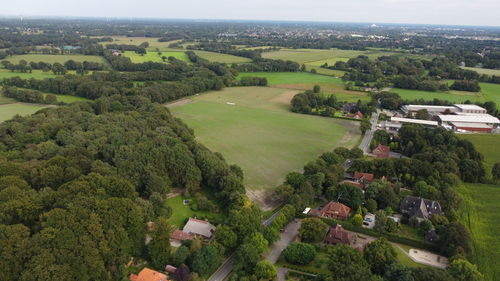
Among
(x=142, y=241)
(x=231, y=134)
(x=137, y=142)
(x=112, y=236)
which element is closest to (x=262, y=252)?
(x=142, y=241)

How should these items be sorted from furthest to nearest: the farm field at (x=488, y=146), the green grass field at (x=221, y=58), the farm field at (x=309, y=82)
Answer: the green grass field at (x=221, y=58), the farm field at (x=309, y=82), the farm field at (x=488, y=146)

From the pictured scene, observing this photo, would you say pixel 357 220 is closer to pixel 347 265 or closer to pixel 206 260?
pixel 347 265

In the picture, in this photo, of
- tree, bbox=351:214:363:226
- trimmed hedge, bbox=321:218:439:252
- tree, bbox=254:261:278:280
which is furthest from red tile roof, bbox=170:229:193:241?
tree, bbox=351:214:363:226

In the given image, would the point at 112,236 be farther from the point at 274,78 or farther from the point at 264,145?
the point at 274,78

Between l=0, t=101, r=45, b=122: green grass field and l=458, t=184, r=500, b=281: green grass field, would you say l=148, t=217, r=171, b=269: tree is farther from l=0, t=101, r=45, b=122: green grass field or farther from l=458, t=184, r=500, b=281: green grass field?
l=0, t=101, r=45, b=122: green grass field

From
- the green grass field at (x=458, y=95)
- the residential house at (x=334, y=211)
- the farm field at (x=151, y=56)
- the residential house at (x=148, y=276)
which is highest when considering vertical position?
the farm field at (x=151, y=56)

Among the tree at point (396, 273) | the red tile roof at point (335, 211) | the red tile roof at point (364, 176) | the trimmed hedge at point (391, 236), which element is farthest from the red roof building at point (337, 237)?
the red tile roof at point (364, 176)

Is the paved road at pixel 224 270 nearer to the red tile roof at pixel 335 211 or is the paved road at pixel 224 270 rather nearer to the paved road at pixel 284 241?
the paved road at pixel 284 241

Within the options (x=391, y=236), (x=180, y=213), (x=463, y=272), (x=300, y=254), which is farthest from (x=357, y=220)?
(x=180, y=213)
